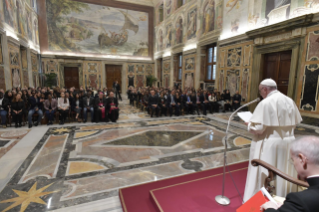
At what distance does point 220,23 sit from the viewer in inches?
437

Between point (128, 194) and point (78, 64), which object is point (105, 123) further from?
point (78, 64)

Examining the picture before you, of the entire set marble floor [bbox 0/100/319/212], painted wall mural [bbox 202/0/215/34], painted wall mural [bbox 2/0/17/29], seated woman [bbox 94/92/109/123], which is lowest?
marble floor [bbox 0/100/319/212]

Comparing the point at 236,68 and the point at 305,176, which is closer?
the point at 305,176

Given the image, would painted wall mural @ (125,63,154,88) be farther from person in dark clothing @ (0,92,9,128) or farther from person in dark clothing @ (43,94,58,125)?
person in dark clothing @ (0,92,9,128)

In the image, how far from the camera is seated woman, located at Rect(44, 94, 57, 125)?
6970mm

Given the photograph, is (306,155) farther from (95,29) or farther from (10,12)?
(95,29)

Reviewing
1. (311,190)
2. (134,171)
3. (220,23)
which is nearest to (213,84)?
(220,23)

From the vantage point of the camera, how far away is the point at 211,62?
12.9 metres

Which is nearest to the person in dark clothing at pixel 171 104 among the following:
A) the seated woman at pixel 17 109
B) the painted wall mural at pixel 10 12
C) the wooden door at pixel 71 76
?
the seated woman at pixel 17 109

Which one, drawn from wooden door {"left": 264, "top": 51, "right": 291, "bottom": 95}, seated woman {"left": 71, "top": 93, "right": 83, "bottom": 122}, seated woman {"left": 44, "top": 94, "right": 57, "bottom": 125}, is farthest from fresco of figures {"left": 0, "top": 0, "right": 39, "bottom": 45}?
wooden door {"left": 264, "top": 51, "right": 291, "bottom": 95}

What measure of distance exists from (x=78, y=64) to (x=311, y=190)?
19.5 meters

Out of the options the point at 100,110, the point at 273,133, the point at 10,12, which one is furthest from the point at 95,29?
the point at 273,133

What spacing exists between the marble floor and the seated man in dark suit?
2.23 meters

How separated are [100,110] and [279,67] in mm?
8378
